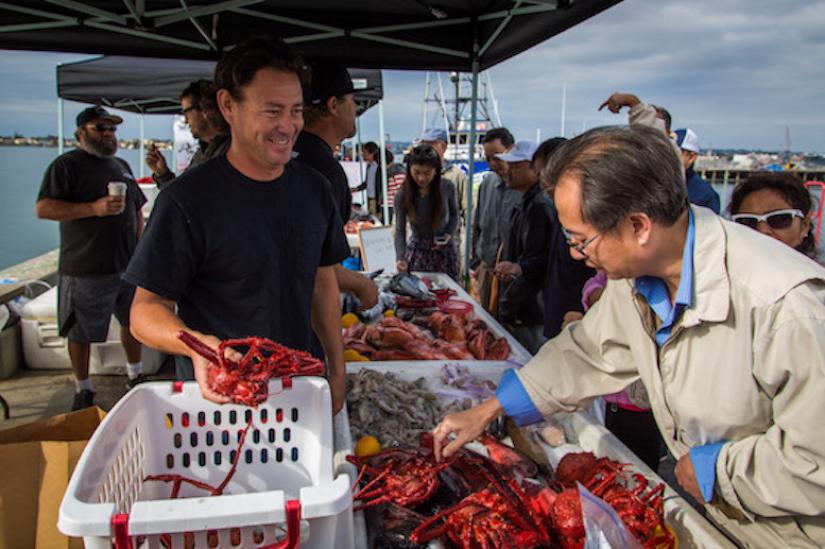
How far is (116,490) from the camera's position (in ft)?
4.47

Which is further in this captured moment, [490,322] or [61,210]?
[61,210]

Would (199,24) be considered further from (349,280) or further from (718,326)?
(718,326)

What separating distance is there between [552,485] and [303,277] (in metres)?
1.16

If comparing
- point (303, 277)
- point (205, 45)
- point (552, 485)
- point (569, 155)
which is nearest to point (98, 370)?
point (205, 45)

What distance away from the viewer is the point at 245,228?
1.87 metres

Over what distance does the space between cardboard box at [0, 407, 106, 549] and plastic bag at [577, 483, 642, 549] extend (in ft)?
4.33

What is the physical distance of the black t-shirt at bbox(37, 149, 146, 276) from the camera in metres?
4.41

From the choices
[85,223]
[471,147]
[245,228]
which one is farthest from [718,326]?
[471,147]

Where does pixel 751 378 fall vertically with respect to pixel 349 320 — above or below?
above

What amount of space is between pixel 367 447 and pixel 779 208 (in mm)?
1968

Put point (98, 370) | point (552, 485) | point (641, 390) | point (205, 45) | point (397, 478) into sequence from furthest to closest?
point (98, 370) < point (205, 45) < point (641, 390) < point (552, 485) < point (397, 478)

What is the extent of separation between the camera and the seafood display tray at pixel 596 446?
5.25 ft

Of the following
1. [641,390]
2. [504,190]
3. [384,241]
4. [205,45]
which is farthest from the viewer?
[384,241]

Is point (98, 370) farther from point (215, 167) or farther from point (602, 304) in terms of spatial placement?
point (602, 304)
